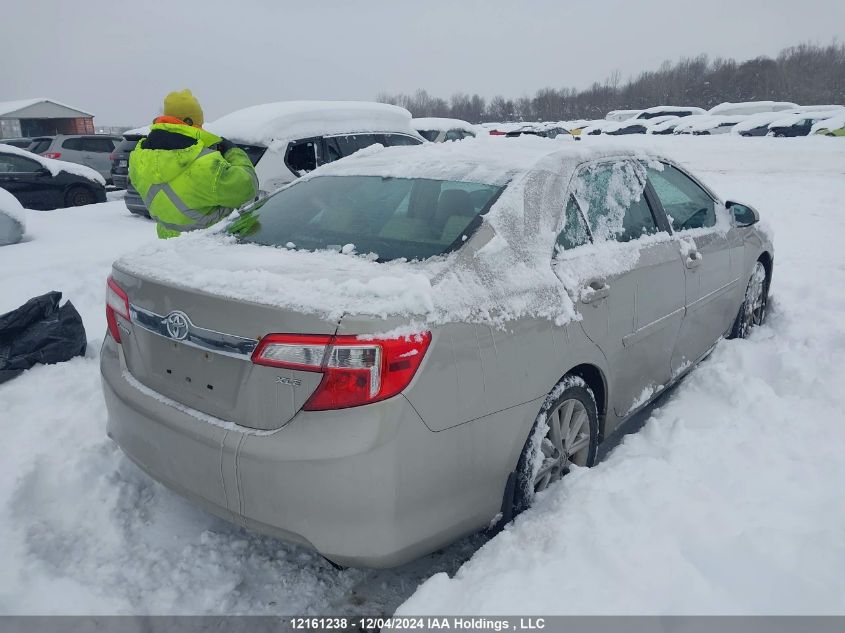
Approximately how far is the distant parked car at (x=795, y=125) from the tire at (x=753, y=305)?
1232 inches

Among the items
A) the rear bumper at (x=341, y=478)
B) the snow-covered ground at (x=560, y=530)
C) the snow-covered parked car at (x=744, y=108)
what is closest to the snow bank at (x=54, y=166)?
the snow-covered ground at (x=560, y=530)

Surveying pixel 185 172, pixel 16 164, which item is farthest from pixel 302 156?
pixel 16 164

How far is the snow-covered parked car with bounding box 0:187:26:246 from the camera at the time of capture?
751 cm

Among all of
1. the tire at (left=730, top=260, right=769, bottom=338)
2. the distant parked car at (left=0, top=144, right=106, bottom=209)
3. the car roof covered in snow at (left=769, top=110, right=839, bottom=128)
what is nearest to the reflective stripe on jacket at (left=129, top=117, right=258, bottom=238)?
the tire at (left=730, top=260, right=769, bottom=338)

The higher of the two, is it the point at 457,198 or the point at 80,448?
the point at 457,198

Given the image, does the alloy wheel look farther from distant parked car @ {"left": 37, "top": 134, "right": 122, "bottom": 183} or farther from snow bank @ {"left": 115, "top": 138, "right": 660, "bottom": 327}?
distant parked car @ {"left": 37, "top": 134, "right": 122, "bottom": 183}

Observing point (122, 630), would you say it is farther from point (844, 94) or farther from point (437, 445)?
point (844, 94)

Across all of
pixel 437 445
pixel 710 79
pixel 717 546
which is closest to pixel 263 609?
pixel 437 445

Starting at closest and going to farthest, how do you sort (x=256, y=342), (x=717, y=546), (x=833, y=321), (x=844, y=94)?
(x=256, y=342) < (x=717, y=546) < (x=833, y=321) < (x=844, y=94)

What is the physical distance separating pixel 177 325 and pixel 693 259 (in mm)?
2864

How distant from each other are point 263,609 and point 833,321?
4.43 m

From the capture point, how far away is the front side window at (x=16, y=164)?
12008 millimetres

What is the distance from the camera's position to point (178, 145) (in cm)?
404

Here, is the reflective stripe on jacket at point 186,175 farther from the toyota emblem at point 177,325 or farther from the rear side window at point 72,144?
the rear side window at point 72,144
